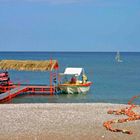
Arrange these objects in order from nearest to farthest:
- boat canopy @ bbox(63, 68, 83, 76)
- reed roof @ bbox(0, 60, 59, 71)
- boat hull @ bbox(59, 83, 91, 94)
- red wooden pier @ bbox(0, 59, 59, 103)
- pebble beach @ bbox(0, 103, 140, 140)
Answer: pebble beach @ bbox(0, 103, 140, 140) < boat hull @ bbox(59, 83, 91, 94) < red wooden pier @ bbox(0, 59, 59, 103) < reed roof @ bbox(0, 60, 59, 71) < boat canopy @ bbox(63, 68, 83, 76)

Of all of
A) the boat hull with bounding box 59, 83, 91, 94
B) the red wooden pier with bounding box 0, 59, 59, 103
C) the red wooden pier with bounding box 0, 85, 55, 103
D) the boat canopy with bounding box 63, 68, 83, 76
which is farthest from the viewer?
the boat canopy with bounding box 63, 68, 83, 76

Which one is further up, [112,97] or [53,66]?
[53,66]

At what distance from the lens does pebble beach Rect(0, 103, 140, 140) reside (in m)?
17.8

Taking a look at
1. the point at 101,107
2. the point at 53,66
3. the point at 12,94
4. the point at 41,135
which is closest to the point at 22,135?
the point at 41,135

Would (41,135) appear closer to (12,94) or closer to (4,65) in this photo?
(12,94)

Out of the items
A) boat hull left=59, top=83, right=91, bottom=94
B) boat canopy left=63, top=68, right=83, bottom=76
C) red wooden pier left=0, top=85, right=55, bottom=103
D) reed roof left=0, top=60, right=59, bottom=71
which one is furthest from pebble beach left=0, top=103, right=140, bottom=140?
boat canopy left=63, top=68, right=83, bottom=76

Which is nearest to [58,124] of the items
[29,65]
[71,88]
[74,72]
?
[71,88]

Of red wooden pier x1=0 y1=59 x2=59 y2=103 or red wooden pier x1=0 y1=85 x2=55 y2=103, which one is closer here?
red wooden pier x1=0 y1=85 x2=55 y2=103

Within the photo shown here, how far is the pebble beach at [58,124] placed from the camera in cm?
1784

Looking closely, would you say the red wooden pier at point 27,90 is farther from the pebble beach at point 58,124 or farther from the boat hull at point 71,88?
the pebble beach at point 58,124

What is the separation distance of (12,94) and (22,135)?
20.9 m

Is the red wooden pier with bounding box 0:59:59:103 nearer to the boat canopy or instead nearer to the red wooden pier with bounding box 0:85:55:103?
the red wooden pier with bounding box 0:85:55:103

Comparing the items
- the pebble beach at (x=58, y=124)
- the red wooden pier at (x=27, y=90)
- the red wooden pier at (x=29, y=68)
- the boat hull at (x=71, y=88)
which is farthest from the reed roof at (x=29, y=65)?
the pebble beach at (x=58, y=124)

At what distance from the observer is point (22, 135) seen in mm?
18031
